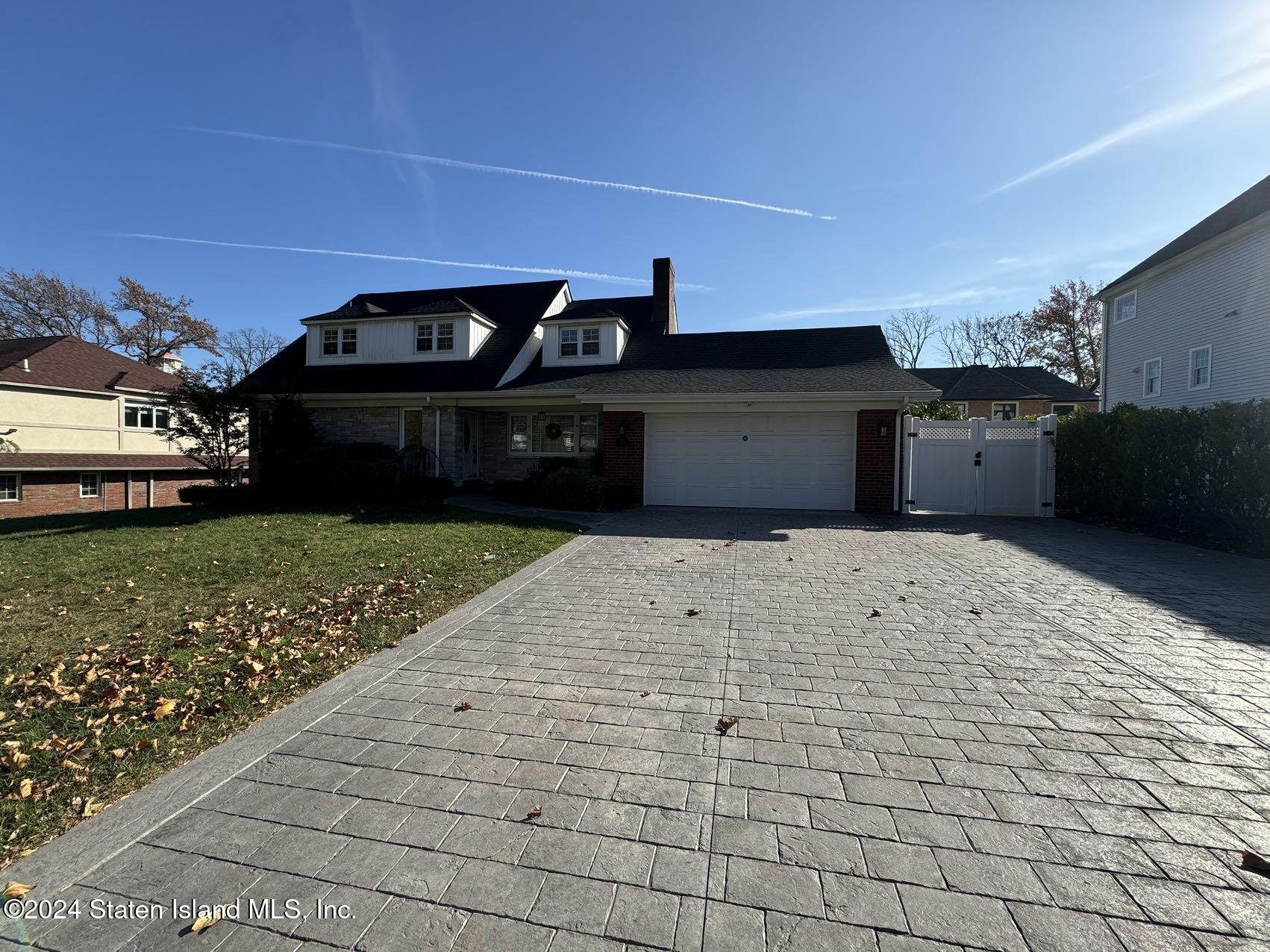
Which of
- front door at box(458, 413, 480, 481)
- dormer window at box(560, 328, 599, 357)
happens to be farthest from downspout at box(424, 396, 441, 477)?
dormer window at box(560, 328, 599, 357)

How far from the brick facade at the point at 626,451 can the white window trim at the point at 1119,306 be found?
16.5 metres

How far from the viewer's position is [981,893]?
2084 mm

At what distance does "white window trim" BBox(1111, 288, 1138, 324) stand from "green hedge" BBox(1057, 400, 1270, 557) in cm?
848

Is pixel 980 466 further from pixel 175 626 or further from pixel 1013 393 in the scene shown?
pixel 1013 393

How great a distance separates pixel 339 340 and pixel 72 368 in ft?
46.2

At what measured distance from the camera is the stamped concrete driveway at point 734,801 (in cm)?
199

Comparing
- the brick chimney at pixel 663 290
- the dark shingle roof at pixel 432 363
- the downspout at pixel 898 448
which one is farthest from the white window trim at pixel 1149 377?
the dark shingle roof at pixel 432 363

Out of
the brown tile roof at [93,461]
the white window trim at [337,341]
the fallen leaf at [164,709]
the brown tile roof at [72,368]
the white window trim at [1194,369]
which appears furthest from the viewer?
the brown tile roof at [72,368]

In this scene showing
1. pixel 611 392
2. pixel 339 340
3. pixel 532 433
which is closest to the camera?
pixel 611 392

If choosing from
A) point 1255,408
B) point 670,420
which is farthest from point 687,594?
point 1255,408

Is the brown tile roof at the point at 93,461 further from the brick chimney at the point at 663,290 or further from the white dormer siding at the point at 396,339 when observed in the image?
the brick chimney at the point at 663,290

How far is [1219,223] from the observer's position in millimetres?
15531

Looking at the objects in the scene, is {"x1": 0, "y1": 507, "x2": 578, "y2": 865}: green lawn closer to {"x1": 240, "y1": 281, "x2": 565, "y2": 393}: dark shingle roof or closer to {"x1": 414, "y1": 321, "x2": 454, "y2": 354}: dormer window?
{"x1": 240, "y1": 281, "x2": 565, "y2": 393}: dark shingle roof

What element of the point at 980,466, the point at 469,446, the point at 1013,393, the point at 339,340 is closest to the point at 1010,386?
the point at 1013,393
